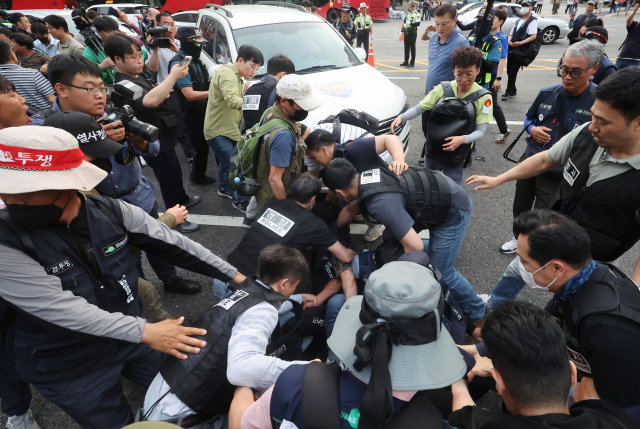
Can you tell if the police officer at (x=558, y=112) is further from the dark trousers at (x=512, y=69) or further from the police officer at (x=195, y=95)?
the dark trousers at (x=512, y=69)

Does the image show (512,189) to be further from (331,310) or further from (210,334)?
(210,334)

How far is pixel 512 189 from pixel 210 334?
410 cm

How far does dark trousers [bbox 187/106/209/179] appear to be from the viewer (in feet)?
15.1

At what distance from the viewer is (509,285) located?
97.7 inches

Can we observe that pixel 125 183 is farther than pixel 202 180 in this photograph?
No

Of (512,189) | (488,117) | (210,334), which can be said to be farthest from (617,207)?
(512,189)

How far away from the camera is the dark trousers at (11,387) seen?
69.0 inches

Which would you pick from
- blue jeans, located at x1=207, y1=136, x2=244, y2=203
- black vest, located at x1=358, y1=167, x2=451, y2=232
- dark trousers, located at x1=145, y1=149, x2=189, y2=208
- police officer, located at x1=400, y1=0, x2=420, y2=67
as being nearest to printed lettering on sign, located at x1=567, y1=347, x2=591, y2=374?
black vest, located at x1=358, y1=167, x2=451, y2=232

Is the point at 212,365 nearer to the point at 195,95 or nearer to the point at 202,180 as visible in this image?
the point at 195,95

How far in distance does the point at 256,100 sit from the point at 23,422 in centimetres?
285

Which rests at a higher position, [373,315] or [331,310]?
[373,315]

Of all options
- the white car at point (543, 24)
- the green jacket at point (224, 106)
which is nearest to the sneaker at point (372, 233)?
the green jacket at point (224, 106)

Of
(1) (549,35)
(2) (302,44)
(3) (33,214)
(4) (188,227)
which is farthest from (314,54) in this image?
(1) (549,35)

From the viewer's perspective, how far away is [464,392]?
150 centimetres
